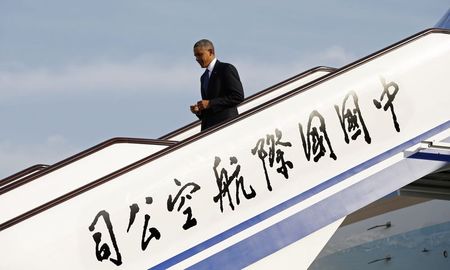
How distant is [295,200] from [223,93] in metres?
1.24

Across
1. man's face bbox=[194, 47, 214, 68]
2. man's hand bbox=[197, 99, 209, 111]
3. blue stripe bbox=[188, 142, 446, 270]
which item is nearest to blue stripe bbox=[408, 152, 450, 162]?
blue stripe bbox=[188, 142, 446, 270]

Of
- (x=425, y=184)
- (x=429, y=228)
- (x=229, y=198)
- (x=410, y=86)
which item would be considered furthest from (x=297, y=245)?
(x=429, y=228)

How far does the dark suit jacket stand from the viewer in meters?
8.09

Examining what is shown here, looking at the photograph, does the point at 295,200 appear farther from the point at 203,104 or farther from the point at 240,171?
the point at 203,104

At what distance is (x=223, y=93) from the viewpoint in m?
8.20

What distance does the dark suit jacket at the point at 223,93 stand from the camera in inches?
318

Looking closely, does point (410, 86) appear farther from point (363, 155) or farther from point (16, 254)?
point (16, 254)

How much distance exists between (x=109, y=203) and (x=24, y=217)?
663 mm

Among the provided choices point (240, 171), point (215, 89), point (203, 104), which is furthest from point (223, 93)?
point (240, 171)

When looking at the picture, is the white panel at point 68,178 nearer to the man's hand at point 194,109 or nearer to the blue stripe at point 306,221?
the man's hand at point 194,109

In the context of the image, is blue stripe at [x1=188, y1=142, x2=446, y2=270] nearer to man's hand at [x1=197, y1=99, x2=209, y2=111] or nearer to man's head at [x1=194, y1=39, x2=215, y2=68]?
man's hand at [x1=197, y1=99, x2=209, y2=111]

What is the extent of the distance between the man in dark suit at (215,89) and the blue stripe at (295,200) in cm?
105

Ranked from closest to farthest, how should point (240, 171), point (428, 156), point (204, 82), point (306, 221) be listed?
point (240, 171) → point (306, 221) → point (428, 156) → point (204, 82)

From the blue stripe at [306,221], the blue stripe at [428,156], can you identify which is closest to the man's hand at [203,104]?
the blue stripe at [306,221]
